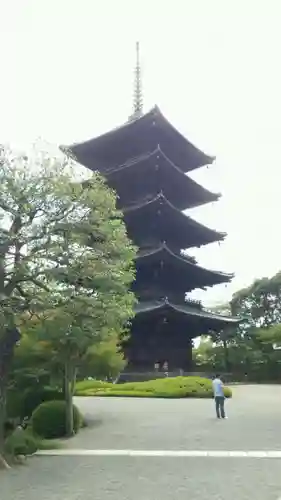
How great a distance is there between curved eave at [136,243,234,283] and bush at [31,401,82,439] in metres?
24.0

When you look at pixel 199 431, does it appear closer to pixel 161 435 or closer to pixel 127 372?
pixel 161 435

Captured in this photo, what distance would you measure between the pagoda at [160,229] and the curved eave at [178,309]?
8 cm

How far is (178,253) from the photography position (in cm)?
4775

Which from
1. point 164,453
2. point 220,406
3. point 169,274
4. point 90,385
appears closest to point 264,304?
point 169,274

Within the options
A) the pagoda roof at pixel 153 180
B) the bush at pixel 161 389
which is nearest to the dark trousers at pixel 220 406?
the bush at pixel 161 389

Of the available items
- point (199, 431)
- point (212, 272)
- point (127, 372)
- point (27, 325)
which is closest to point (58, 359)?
point (27, 325)

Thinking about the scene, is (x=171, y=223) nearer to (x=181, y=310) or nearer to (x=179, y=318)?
(x=181, y=310)

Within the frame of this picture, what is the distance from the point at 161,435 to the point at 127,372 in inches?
918

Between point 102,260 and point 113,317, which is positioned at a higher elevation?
point 102,260

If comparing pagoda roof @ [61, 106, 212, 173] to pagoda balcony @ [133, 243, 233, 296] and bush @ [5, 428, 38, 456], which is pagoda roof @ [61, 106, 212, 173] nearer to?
pagoda balcony @ [133, 243, 233, 296]

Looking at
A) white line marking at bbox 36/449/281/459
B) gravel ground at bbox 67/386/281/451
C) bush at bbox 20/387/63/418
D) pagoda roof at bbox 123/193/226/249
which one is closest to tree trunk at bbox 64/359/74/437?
gravel ground at bbox 67/386/281/451

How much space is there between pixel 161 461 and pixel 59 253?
5645 millimetres

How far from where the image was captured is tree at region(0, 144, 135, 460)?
1433 cm

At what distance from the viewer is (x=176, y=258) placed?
4397 centimetres
